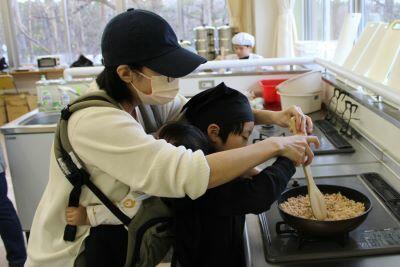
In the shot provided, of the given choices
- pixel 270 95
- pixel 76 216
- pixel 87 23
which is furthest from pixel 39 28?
pixel 76 216

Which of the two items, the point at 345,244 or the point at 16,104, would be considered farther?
the point at 16,104

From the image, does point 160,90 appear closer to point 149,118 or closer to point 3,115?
point 149,118

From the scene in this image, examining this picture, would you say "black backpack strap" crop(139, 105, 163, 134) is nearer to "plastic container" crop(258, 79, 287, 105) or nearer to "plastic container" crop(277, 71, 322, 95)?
"plastic container" crop(277, 71, 322, 95)

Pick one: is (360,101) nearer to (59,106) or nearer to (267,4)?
(59,106)

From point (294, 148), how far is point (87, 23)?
604 centimetres

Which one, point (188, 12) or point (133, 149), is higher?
point (188, 12)

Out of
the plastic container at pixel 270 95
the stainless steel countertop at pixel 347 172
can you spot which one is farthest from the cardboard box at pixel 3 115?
the stainless steel countertop at pixel 347 172

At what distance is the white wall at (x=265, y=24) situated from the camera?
217 inches

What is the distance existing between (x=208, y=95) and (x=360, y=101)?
854 millimetres

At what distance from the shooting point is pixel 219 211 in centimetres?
103

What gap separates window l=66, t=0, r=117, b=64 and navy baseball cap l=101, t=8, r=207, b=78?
5.60 metres

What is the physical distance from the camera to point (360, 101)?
1860 mm

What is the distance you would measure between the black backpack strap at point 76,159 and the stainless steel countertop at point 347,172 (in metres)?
0.33

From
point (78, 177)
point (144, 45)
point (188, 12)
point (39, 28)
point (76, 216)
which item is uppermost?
point (188, 12)
